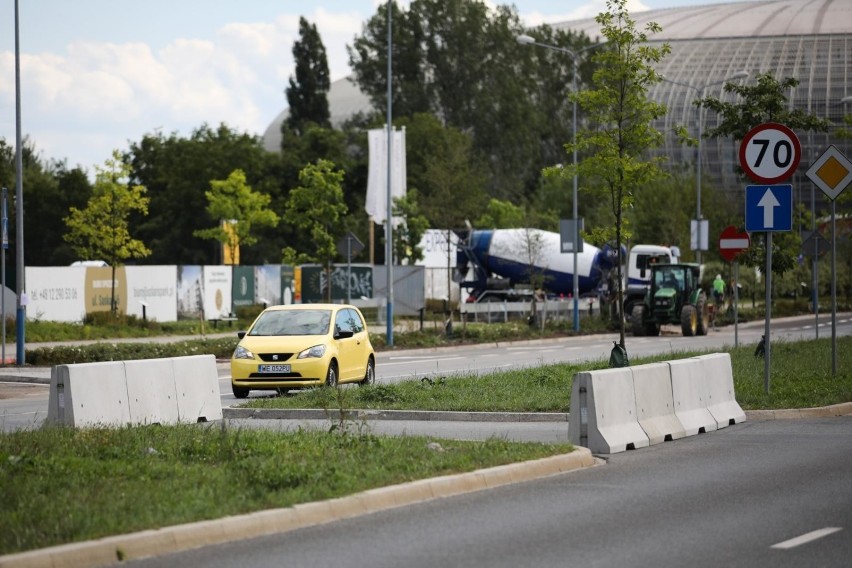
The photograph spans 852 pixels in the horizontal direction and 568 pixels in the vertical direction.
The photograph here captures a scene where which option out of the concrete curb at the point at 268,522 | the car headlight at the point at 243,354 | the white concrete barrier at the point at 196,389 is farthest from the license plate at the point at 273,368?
the concrete curb at the point at 268,522

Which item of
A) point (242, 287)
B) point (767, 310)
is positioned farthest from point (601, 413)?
point (242, 287)

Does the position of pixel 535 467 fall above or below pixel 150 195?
below

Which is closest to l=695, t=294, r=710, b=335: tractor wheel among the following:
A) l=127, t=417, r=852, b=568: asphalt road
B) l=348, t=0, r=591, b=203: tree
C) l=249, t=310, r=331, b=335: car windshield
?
l=249, t=310, r=331, b=335: car windshield

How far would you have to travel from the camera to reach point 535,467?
13.0 m

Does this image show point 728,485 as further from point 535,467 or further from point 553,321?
point 553,321

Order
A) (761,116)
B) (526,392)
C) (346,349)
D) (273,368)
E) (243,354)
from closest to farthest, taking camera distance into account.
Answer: (526,392)
(273,368)
(243,354)
(346,349)
(761,116)

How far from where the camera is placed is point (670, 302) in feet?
163

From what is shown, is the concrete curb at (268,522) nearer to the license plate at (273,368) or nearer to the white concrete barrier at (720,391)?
the white concrete barrier at (720,391)

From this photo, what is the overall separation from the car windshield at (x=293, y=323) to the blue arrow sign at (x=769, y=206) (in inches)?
300

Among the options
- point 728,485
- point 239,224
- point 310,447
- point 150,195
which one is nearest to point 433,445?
point 310,447

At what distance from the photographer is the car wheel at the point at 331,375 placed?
23.5 metres

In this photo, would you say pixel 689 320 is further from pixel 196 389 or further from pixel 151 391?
pixel 151 391

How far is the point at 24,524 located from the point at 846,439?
399 inches

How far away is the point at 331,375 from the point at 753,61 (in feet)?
326
